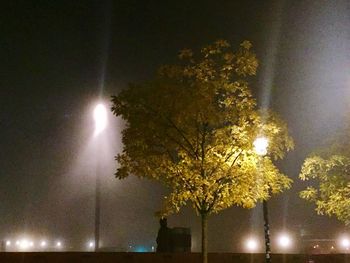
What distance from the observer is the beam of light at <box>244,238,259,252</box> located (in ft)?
166

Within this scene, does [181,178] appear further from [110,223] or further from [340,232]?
[110,223]

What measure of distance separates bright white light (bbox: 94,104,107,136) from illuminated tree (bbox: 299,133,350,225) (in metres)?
8.63

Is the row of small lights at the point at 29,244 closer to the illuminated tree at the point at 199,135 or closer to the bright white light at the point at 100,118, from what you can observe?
the bright white light at the point at 100,118

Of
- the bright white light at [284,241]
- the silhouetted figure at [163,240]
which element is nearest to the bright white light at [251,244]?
the bright white light at [284,241]

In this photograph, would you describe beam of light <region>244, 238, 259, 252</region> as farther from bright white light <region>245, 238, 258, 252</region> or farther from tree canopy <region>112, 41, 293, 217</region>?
tree canopy <region>112, 41, 293, 217</region>

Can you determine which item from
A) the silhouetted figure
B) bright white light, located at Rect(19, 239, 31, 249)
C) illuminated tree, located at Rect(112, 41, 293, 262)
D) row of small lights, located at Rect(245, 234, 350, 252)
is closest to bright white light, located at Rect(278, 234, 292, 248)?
row of small lights, located at Rect(245, 234, 350, 252)

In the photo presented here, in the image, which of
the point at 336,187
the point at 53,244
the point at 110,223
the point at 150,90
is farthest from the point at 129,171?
the point at 53,244

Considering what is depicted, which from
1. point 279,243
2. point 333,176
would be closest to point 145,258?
point 333,176

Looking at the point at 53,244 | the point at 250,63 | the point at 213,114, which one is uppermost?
the point at 250,63

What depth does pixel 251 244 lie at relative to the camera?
167 ft

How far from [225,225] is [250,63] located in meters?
41.4

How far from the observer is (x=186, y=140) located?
1439 centimetres

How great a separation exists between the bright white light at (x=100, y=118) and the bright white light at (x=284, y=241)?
3565 centimetres

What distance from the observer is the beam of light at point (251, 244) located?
50734 millimetres
